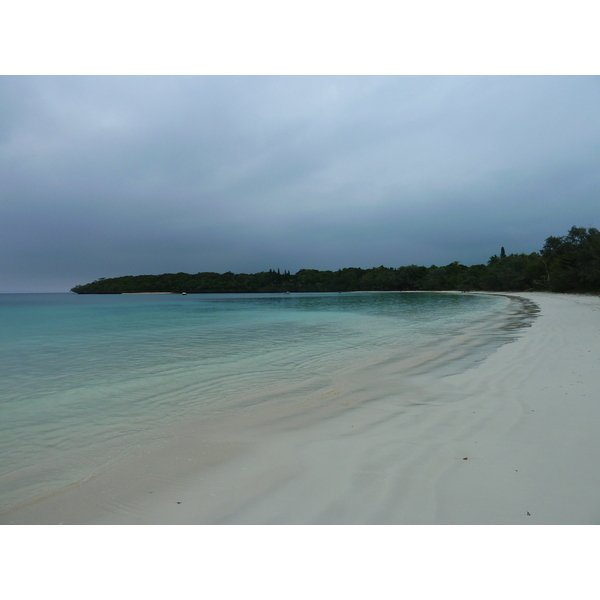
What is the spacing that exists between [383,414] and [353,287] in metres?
136

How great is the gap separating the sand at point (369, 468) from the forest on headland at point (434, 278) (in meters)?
44.6

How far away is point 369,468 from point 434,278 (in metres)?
112

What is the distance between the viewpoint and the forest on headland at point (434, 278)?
149 ft

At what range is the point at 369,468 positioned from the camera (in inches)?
116

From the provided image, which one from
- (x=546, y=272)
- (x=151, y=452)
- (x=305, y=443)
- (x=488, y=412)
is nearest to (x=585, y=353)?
(x=488, y=412)

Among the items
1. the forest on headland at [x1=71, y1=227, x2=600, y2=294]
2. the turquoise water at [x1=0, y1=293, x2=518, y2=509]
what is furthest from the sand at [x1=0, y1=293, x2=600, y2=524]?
the forest on headland at [x1=71, y1=227, x2=600, y2=294]

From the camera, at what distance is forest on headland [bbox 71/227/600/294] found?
4531 centimetres

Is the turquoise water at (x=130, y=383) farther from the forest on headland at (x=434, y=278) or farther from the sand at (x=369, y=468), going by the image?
the forest on headland at (x=434, y=278)

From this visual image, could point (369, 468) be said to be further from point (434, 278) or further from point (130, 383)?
point (434, 278)

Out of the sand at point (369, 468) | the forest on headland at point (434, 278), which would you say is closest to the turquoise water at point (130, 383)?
the sand at point (369, 468)

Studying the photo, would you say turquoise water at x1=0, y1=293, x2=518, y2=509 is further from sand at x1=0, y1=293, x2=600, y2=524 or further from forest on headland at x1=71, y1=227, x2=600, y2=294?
forest on headland at x1=71, y1=227, x2=600, y2=294

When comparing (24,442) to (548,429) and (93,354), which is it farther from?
(93,354)

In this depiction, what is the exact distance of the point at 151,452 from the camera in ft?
12.1

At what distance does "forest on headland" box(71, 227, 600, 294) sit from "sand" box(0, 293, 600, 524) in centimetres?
4458
